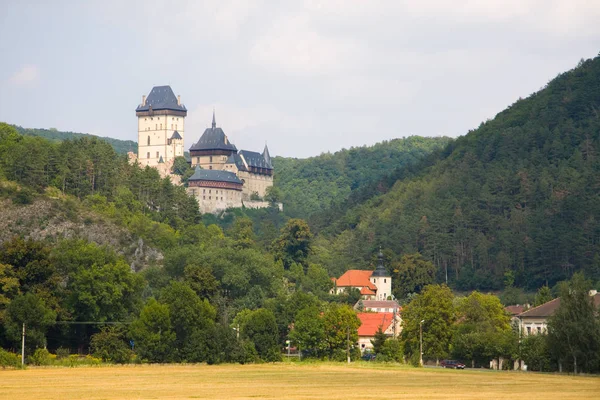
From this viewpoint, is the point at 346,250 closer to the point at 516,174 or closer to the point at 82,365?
the point at 516,174

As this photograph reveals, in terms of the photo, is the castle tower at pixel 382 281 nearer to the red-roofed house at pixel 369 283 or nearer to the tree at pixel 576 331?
the red-roofed house at pixel 369 283

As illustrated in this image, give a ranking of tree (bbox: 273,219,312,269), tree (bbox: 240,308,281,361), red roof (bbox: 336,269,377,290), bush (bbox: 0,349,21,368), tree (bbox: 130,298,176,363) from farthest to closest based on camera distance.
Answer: tree (bbox: 273,219,312,269)
red roof (bbox: 336,269,377,290)
tree (bbox: 240,308,281,361)
tree (bbox: 130,298,176,363)
bush (bbox: 0,349,21,368)

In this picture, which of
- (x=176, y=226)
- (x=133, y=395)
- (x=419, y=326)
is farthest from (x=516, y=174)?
(x=133, y=395)

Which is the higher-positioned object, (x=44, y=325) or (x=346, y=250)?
(x=346, y=250)

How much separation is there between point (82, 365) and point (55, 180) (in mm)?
57255

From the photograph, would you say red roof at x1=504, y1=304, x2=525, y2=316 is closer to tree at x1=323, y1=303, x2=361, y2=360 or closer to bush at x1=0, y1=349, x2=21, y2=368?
tree at x1=323, y1=303, x2=361, y2=360

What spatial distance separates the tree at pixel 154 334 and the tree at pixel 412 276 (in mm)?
69839

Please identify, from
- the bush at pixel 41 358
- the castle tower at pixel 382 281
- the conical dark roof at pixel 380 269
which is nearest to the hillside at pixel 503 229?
the conical dark roof at pixel 380 269

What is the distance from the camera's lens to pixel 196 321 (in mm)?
99375

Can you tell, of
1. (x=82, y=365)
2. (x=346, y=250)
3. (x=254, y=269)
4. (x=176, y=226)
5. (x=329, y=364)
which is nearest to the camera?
(x=82, y=365)

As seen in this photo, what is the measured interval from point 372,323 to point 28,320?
153 ft

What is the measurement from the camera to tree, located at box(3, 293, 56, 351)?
9106 centimetres

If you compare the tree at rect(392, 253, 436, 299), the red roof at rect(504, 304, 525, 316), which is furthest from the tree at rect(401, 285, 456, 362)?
the tree at rect(392, 253, 436, 299)

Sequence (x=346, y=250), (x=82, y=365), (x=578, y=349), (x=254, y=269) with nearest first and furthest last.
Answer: (x=578, y=349) < (x=82, y=365) < (x=254, y=269) < (x=346, y=250)
